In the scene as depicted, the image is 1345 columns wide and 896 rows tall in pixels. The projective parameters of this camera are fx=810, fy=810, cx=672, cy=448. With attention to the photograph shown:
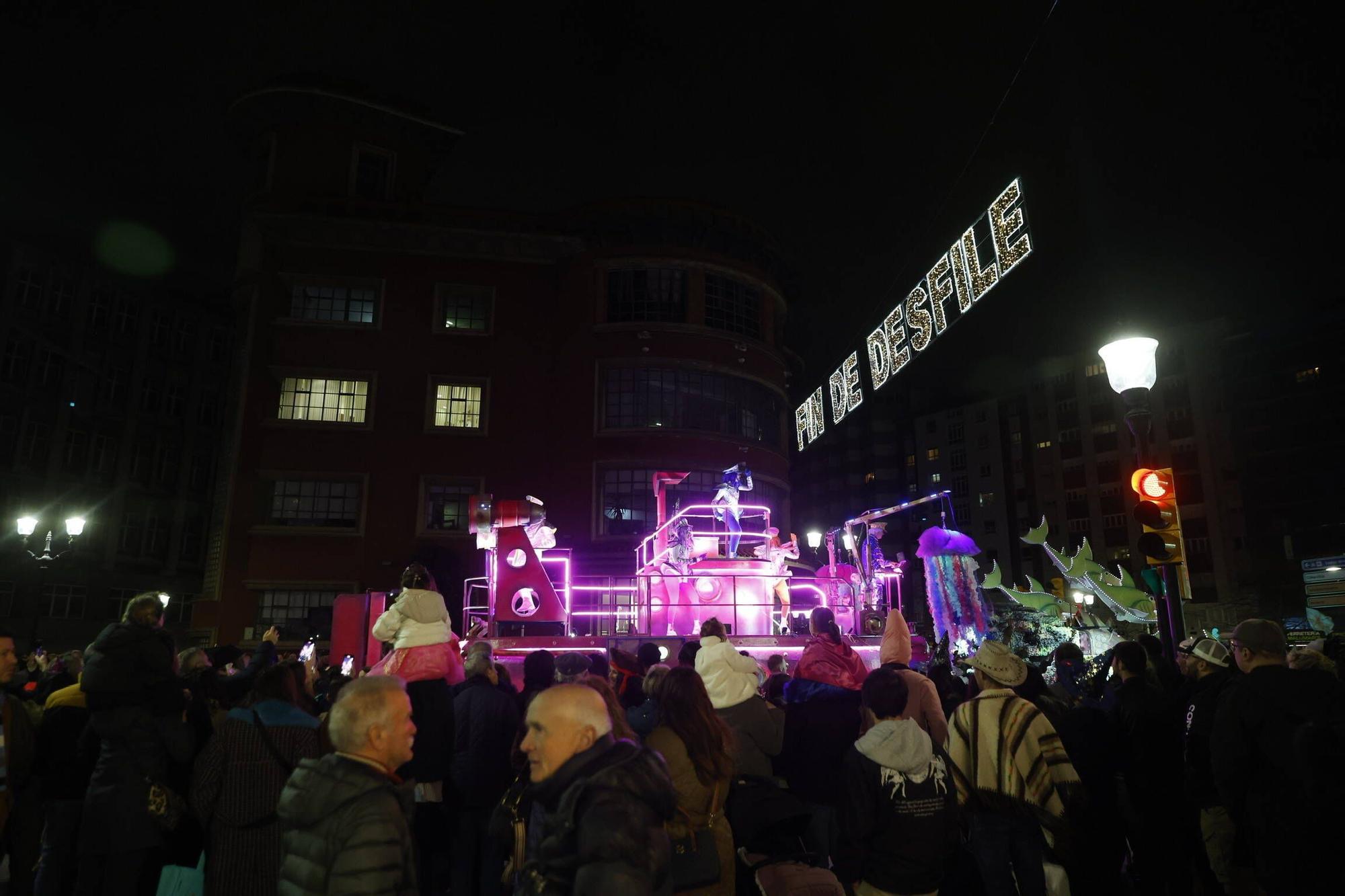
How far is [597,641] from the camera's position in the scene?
1355 centimetres

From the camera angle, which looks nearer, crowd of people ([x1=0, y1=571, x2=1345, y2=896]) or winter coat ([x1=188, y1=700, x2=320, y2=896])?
crowd of people ([x1=0, y1=571, x2=1345, y2=896])

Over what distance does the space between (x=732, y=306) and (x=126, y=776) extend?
2727cm

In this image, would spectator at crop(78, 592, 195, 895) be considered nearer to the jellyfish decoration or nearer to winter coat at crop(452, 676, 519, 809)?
winter coat at crop(452, 676, 519, 809)

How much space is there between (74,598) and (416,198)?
25177mm

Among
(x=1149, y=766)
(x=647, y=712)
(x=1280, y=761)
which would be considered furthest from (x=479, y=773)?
(x=1280, y=761)

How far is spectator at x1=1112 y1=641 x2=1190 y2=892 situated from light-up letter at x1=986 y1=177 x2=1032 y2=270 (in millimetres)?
4566

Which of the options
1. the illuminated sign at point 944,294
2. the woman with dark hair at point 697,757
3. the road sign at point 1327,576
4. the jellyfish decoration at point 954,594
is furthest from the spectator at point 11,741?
the road sign at point 1327,576

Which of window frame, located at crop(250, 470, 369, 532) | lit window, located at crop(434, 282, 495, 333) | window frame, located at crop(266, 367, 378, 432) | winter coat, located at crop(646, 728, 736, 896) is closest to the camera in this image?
winter coat, located at crop(646, 728, 736, 896)

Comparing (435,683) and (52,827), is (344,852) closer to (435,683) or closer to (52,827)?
(435,683)

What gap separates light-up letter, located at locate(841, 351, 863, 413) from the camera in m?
13.7

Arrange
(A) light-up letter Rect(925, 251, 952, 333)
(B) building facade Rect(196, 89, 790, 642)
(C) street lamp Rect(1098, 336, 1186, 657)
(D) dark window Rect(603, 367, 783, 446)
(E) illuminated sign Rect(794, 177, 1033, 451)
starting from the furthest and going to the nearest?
(D) dark window Rect(603, 367, 783, 446) < (B) building facade Rect(196, 89, 790, 642) < (A) light-up letter Rect(925, 251, 952, 333) < (E) illuminated sign Rect(794, 177, 1033, 451) < (C) street lamp Rect(1098, 336, 1186, 657)

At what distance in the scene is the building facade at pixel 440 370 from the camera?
88.9ft

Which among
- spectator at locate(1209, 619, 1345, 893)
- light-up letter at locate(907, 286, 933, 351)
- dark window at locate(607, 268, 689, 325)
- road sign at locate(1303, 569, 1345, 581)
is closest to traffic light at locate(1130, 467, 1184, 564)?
spectator at locate(1209, 619, 1345, 893)

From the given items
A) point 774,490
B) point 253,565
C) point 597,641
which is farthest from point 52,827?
point 774,490
